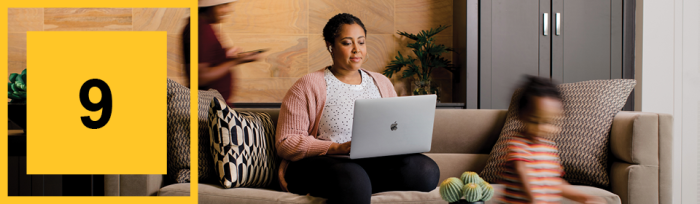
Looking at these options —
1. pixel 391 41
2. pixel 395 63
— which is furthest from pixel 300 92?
pixel 391 41

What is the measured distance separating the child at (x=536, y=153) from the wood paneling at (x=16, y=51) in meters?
3.00

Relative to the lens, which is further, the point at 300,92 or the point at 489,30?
the point at 489,30

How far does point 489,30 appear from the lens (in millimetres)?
2297

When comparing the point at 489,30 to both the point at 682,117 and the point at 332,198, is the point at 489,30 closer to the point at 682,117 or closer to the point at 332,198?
the point at 682,117

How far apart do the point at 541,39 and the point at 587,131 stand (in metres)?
0.94

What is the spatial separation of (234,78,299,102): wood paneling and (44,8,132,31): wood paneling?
0.83 meters

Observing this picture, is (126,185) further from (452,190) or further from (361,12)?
(361,12)

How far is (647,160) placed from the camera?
1383 millimetres

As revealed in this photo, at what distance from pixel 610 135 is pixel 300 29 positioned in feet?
5.95

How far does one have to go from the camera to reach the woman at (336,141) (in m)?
1.27

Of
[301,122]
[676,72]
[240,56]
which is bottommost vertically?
[301,122]

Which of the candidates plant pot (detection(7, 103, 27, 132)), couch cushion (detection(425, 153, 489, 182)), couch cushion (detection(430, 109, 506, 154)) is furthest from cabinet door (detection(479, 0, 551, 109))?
plant pot (detection(7, 103, 27, 132))

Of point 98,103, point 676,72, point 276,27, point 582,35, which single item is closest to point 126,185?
point 98,103

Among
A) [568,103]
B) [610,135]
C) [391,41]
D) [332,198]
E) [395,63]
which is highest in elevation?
[391,41]
